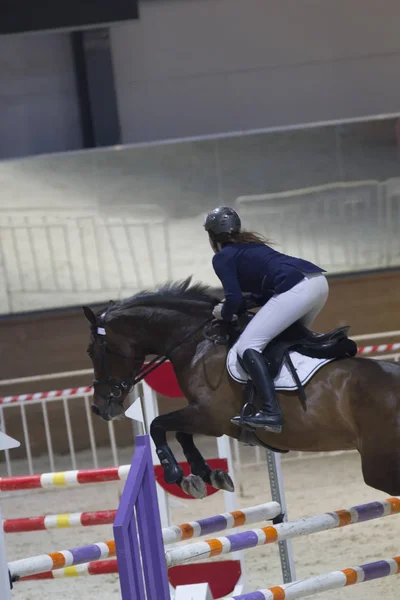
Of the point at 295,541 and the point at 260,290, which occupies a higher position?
the point at 260,290

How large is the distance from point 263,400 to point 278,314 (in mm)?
371

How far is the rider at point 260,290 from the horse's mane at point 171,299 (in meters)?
0.21

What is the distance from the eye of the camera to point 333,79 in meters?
9.04

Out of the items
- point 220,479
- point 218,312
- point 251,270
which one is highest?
point 251,270

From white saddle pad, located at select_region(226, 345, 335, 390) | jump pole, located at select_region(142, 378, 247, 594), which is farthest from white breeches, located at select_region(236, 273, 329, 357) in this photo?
jump pole, located at select_region(142, 378, 247, 594)

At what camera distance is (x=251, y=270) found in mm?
3744

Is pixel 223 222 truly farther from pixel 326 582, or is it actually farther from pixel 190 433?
pixel 326 582

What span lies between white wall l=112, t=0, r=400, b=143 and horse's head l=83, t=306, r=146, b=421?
5187mm

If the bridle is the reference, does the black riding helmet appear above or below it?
above

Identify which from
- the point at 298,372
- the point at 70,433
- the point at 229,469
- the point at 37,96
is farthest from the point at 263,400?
the point at 37,96

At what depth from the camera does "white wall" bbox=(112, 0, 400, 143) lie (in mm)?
8836

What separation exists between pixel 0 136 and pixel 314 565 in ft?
18.5

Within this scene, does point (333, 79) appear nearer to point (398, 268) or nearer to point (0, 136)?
point (398, 268)

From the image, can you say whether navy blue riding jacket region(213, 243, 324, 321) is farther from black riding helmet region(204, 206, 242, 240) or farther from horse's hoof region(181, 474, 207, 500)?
horse's hoof region(181, 474, 207, 500)
